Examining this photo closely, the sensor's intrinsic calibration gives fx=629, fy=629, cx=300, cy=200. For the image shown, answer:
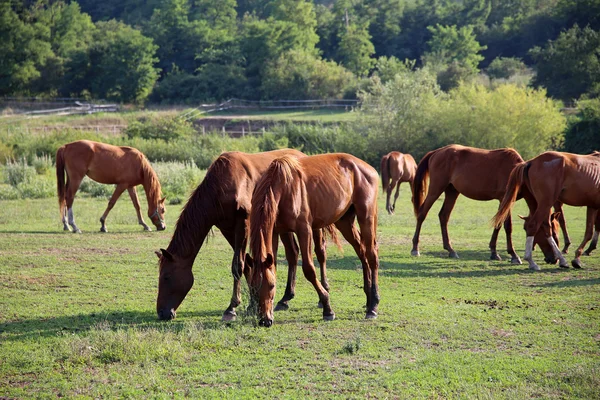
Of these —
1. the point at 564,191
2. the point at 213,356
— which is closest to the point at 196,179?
the point at 564,191

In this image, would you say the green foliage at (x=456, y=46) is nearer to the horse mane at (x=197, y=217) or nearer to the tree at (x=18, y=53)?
the tree at (x=18, y=53)

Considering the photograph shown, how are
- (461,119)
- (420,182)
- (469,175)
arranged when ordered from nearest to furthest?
(469,175), (420,182), (461,119)

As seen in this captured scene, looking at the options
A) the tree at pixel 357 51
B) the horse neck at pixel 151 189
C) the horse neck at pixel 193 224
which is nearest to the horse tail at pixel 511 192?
the horse neck at pixel 193 224

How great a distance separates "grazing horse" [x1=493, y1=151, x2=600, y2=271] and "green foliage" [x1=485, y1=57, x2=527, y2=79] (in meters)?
55.9

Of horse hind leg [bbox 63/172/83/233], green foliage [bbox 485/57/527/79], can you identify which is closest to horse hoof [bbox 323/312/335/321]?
horse hind leg [bbox 63/172/83/233]

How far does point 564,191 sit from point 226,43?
222ft

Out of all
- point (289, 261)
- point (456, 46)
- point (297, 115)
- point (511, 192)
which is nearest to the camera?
point (289, 261)

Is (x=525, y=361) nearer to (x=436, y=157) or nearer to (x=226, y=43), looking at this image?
(x=436, y=157)

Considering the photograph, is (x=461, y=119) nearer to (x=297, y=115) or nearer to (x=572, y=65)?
(x=572, y=65)

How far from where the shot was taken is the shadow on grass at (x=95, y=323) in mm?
A: 7066

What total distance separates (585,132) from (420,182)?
21672mm

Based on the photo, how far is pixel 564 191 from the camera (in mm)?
11102

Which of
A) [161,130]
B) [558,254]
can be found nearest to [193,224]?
[558,254]

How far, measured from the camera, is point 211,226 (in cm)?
770
